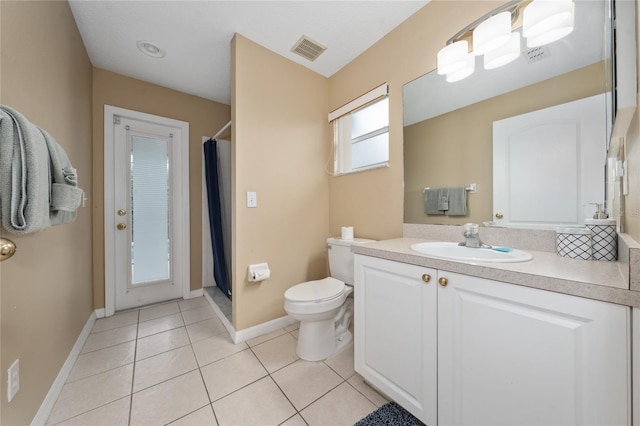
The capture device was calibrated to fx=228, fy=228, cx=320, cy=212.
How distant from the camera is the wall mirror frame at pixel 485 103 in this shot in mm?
974

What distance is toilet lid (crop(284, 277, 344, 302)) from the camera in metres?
1.50

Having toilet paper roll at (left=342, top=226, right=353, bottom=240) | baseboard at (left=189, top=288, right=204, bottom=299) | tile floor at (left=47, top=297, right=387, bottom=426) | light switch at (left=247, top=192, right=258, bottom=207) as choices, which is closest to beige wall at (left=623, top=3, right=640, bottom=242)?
tile floor at (left=47, top=297, right=387, bottom=426)

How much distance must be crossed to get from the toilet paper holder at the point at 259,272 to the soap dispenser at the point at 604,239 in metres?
1.80

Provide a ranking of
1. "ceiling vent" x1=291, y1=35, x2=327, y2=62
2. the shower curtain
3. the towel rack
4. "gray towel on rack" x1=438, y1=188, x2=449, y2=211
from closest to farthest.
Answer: the towel rack < "gray towel on rack" x1=438, y1=188, x2=449, y2=211 < "ceiling vent" x1=291, y1=35, x2=327, y2=62 < the shower curtain

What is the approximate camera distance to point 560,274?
69 cm

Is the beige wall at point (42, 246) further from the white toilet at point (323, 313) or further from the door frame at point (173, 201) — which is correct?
the white toilet at point (323, 313)

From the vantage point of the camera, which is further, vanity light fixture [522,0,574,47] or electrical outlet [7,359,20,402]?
vanity light fixture [522,0,574,47]

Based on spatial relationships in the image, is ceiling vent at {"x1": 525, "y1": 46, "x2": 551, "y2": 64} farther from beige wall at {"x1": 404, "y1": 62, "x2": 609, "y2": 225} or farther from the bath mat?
the bath mat

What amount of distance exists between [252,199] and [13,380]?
1.37 metres

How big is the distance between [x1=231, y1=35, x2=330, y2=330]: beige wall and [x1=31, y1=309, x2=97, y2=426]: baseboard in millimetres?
943

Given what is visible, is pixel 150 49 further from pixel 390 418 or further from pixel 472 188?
pixel 390 418

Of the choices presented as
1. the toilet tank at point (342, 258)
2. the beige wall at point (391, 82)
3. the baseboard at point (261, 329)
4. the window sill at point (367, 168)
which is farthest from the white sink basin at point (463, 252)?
the baseboard at point (261, 329)

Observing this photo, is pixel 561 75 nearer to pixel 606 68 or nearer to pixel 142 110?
pixel 606 68

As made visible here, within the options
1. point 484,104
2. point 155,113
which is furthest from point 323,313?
point 155,113
